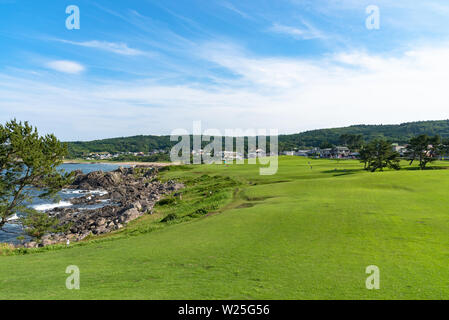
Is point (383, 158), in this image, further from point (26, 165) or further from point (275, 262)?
point (26, 165)

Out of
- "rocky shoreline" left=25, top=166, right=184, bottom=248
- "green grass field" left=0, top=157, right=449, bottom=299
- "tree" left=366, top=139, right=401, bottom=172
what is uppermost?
"tree" left=366, top=139, right=401, bottom=172

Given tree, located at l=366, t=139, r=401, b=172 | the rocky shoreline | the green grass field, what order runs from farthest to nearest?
1. tree, located at l=366, t=139, r=401, b=172
2. the rocky shoreline
3. the green grass field

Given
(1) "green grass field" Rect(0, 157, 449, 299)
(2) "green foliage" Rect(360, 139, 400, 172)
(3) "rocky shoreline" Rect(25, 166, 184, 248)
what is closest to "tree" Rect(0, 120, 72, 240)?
(3) "rocky shoreline" Rect(25, 166, 184, 248)

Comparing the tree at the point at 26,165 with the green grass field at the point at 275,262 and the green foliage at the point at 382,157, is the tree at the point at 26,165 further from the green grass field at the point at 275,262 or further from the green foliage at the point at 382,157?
the green foliage at the point at 382,157

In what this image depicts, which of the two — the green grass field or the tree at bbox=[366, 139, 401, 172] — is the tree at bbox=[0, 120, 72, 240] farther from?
the tree at bbox=[366, 139, 401, 172]

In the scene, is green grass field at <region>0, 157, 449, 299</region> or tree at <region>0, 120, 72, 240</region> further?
tree at <region>0, 120, 72, 240</region>

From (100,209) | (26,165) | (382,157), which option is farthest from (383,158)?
(26,165)

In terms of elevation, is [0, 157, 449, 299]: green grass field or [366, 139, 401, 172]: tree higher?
[366, 139, 401, 172]: tree

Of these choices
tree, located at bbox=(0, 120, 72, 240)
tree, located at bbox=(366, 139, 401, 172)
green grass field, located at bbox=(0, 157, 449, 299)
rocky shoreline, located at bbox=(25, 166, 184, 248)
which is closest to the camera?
green grass field, located at bbox=(0, 157, 449, 299)

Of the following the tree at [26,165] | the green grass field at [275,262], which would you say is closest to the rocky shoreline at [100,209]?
the tree at [26,165]
